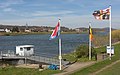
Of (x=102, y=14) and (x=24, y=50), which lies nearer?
(x=102, y=14)

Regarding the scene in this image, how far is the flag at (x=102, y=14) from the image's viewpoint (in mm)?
33969

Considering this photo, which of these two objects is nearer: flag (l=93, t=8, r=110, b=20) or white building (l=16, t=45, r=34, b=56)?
flag (l=93, t=8, r=110, b=20)

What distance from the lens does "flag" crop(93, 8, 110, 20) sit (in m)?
34.0

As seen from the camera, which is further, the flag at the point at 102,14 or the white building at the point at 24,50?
the white building at the point at 24,50

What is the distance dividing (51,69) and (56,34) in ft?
12.1

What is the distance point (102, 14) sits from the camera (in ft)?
112

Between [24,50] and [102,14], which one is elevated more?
[102,14]

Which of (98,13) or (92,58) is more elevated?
(98,13)

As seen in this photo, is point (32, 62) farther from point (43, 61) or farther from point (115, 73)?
point (115, 73)

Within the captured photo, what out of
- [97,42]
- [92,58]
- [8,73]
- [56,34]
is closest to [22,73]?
[8,73]

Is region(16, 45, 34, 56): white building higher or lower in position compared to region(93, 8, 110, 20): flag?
lower

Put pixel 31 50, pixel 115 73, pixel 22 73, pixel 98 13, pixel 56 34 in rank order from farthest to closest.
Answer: pixel 31 50
pixel 98 13
pixel 22 73
pixel 56 34
pixel 115 73

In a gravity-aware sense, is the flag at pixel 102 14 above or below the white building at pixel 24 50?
above

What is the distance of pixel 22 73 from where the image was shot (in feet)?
92.1
